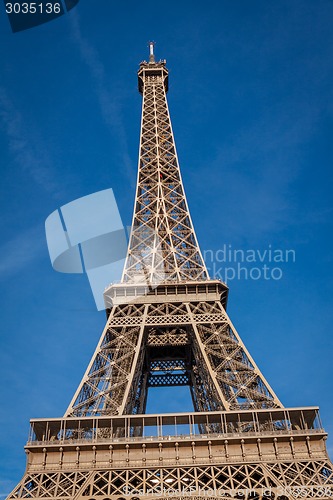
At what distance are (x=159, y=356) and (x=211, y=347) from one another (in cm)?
816

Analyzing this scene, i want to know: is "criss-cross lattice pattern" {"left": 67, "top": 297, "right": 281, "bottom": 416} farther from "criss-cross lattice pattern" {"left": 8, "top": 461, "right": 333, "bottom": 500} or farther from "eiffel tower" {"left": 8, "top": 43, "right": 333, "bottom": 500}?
"criss-cross lattice pattern" {"left": 8, "top": 461, "right": 333, "bottom": 500}

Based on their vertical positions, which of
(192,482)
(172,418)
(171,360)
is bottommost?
(192,482)

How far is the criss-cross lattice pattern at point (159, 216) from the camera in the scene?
4456 cm

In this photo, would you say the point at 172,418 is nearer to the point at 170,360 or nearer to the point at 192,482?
the point at 192,482

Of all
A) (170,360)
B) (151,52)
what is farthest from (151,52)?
(170,360)

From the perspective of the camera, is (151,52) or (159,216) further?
(151,52)

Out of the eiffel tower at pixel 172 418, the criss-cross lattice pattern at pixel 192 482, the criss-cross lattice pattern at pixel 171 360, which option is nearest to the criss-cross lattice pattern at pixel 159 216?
the eiffel tower at pixel 172 418

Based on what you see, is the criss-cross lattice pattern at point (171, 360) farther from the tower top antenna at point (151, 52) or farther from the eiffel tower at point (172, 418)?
the tower top antenna at point (151, 52)

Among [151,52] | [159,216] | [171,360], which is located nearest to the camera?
[171,360]

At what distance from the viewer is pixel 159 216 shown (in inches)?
1943

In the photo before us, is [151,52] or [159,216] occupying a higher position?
[151,52]

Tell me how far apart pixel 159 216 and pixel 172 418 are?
2188 cm

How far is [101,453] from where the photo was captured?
30219 millimetres

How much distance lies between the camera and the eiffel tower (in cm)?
2850
